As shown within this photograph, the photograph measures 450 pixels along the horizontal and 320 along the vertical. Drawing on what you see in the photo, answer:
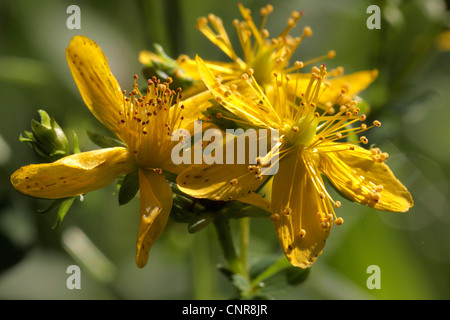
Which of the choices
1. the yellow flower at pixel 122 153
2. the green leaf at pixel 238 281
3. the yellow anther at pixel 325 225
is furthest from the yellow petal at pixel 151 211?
the yellow anther at pixel 325 225

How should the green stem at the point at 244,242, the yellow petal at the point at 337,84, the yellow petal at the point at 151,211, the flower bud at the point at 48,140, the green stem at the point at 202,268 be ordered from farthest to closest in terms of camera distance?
1. the green stem at the point at 202,268
2. the yellow petal at the point at 337,84
3. the green stem at the point at 244,242
4. the flower bud at the point at 48,140
5. the yellow petal at the point at 151,211

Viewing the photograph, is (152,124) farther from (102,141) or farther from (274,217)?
(274,217)

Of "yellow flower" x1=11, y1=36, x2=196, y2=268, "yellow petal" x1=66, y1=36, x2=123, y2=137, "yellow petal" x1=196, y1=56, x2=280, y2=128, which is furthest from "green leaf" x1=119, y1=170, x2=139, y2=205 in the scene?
"yellow petal" x1=196, y1=56, x2=280, y2=128

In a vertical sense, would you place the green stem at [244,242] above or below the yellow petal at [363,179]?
below

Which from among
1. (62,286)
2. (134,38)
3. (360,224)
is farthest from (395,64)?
(62,286)

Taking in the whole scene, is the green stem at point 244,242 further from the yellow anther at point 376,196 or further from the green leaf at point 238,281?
the yellow anther at point 376,196

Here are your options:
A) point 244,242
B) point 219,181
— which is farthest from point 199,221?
point 244,242
